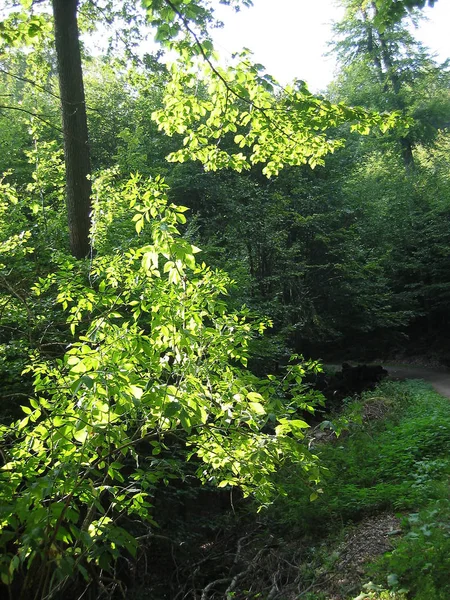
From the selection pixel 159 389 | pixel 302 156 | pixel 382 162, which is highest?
pixel 382 162

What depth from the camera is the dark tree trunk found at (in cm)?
643

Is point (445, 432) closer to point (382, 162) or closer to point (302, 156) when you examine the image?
point (302, 156)

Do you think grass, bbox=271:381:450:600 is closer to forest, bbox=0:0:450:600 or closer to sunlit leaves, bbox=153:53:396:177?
forest, bbox=0:0:450:600

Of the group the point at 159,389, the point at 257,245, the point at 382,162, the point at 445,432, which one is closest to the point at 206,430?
the point at 159,389

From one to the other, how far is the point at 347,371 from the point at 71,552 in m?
12.9

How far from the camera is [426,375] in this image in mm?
16594

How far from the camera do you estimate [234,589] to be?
192 inches

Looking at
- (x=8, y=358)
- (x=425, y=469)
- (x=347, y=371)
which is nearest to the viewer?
(x=8, y=358)

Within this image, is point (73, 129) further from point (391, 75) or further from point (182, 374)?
point (391, 75)

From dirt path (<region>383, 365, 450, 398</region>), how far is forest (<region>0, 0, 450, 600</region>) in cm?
57

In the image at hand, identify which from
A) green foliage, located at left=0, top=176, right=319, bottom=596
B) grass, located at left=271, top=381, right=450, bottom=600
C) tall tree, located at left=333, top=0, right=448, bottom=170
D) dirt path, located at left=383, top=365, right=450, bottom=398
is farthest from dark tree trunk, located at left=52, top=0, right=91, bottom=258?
tall tree, located at left=333, top=0, right=448, bottom=170

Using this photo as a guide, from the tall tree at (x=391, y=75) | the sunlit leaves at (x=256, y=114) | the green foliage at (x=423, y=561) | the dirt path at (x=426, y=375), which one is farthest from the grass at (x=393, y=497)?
the tall tree at (x=391, y=75)

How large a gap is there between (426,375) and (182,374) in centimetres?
1583

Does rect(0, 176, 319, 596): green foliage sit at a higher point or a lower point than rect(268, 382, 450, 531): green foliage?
higher
